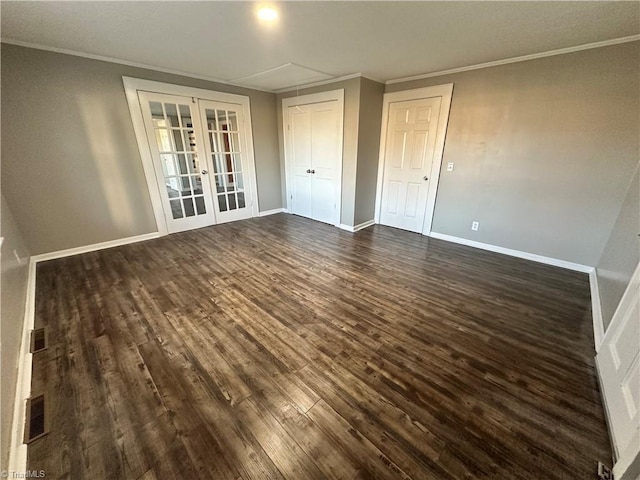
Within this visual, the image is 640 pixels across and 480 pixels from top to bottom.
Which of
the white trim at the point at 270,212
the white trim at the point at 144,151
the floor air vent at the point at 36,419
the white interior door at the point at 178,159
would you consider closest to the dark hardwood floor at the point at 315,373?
the floor air vent at the point at 36,419

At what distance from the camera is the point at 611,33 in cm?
221

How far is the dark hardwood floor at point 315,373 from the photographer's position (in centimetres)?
118

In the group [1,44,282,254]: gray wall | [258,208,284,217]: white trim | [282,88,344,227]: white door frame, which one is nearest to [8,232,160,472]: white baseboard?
[1,44,282,254]: gray wall

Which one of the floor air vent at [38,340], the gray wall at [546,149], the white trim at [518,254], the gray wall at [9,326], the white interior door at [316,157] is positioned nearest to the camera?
the gray wall at [9,326]

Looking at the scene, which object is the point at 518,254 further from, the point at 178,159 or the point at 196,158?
the point at 178,159

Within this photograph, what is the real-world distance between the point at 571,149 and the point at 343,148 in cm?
278

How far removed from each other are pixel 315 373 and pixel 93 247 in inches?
142

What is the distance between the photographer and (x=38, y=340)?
1.84m

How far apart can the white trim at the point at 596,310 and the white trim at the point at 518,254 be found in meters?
0.12

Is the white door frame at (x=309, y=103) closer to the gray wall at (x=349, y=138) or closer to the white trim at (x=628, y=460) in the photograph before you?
the gray wall at (x=349, y=138)

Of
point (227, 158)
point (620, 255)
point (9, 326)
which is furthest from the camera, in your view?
point (227, 158)

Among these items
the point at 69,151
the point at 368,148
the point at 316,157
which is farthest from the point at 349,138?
the point at 69,151

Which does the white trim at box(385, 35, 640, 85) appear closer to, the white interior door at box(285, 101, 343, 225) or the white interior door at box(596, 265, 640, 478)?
the white interior door at box(285, 101, 343, 225)

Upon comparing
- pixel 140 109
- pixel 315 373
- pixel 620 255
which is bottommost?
pixel 315 373
